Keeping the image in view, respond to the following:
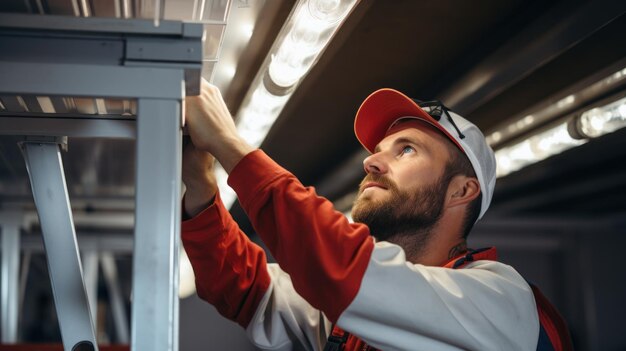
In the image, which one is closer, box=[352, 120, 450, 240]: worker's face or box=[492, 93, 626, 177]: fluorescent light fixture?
box=[352, 120, 450, 240]: worker's face

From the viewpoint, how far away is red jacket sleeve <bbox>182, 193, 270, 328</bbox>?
182 cm

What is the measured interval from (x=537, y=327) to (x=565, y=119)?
164cm

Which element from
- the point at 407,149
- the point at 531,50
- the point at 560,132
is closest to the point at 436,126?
the point at 407,149

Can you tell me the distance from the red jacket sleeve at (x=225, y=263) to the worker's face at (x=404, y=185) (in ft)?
1.10

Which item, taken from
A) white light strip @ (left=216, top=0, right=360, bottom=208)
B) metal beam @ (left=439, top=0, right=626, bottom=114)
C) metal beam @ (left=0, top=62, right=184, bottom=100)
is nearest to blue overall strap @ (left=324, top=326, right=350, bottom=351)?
white light strip @ (left=216, top=0, right=360, bottom=208)

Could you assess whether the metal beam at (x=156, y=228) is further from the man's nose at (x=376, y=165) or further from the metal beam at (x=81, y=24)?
the man's nose at (x=376, y=165)

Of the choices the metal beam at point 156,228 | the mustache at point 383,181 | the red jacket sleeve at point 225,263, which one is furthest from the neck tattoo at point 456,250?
the metal beam at point 156,228

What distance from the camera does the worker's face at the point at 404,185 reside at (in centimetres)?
198

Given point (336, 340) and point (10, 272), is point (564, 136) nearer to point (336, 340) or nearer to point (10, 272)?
point (336, 340)

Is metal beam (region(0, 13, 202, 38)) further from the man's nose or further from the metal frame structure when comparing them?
the man's nose

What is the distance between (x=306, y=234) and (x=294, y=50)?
0.83m

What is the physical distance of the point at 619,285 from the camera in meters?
7.25

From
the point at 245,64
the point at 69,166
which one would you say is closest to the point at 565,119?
the point at 245,64

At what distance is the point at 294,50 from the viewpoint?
2.12m
